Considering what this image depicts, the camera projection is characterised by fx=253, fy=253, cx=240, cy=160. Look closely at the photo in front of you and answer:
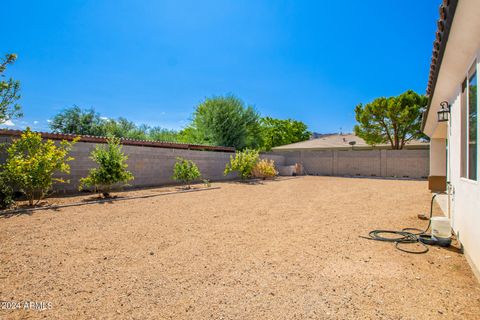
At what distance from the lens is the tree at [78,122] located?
2164 cm

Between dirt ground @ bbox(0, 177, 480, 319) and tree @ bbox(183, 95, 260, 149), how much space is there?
16.4m

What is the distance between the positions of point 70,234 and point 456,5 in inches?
226

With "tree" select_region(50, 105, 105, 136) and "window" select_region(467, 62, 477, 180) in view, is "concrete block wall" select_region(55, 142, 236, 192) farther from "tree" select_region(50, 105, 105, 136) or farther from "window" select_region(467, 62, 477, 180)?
"tree" select_region(50, 105, 105, 136)

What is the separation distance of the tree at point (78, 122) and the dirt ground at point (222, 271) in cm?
1986

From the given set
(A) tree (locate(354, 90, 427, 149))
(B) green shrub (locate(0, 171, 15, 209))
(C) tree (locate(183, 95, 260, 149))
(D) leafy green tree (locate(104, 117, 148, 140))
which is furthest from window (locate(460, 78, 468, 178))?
(D) leafy green tree (locate(104, 117, 148, 140))

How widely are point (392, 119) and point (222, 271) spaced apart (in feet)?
74.0

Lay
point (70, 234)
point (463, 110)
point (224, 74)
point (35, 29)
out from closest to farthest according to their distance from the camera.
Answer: point (463, 110), point (70, 234), point (35, 29), point (224, 74)

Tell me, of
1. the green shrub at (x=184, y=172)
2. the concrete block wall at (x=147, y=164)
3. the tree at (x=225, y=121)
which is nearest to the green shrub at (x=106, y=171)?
the concrete block wall at (x=147, y=164)

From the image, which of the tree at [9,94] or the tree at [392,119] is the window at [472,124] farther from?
the tree at [392,119]

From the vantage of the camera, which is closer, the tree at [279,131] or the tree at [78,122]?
the tree at [78,122]

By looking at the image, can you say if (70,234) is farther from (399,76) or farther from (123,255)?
(399,76)

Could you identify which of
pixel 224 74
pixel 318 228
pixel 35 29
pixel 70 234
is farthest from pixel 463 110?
pixel 224 74

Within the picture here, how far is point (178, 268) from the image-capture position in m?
2.96

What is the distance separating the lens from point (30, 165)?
629 centimetres
